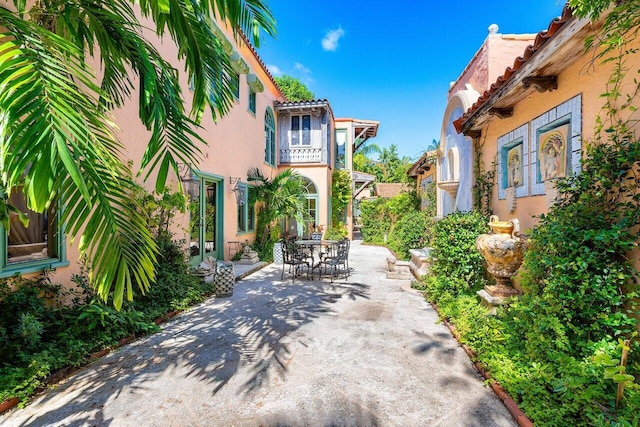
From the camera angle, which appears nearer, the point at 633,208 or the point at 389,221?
the point at 633,208

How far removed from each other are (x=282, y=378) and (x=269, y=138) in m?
12.8

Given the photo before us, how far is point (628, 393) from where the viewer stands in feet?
7.22

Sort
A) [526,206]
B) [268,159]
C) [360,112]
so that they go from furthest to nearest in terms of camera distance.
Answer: [360,112]
[268,159]
[526,206]

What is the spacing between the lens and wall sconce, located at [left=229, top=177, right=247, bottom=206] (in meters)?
10.4

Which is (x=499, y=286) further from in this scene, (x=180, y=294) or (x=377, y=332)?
(x=180, y=294)

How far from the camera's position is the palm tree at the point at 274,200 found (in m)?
11.8

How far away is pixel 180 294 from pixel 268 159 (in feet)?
31.5

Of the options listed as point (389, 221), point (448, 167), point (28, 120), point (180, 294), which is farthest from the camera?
point (389, 221)

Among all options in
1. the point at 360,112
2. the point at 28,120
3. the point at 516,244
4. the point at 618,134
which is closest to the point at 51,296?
the point at 28,120

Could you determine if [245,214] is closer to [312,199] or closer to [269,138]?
[269,138]

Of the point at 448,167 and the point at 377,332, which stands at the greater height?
the point at 448,167

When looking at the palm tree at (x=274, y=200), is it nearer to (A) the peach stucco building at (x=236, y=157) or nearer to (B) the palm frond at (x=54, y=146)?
(A) the peach stucco building at (x=236, y=157)

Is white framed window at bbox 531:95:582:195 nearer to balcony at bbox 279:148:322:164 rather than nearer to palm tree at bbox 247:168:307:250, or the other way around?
palm tree at bbox 247:168:307:250

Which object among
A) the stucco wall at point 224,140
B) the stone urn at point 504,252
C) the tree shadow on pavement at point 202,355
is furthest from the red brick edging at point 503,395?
the stucco wall at point 224,140
